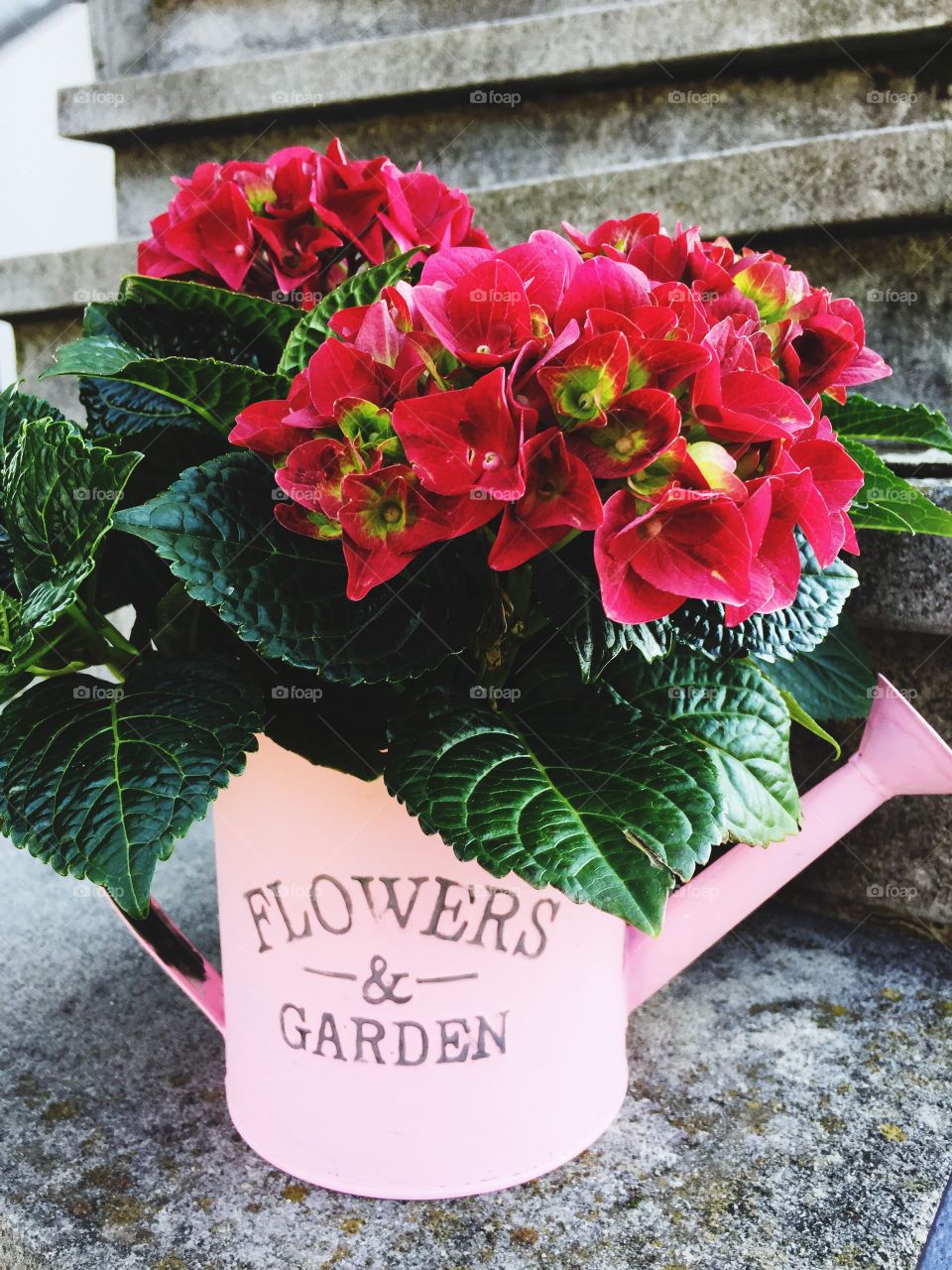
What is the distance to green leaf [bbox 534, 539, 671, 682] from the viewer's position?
473 mm

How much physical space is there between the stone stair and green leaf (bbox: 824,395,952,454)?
0.14m

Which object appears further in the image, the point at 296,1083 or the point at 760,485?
the point at 296,1083

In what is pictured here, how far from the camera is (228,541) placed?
0.49 metres

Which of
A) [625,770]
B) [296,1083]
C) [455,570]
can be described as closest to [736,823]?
[625,770]

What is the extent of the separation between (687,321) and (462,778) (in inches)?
8.8

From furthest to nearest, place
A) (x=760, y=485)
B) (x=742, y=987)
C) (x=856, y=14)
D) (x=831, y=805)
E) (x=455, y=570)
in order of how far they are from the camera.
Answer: (x=856, y=14) < (x=742, y=987) < (x=831, y=805) < (x=455, y=570) < (x=760, y=485)

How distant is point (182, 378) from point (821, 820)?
1.49 ft

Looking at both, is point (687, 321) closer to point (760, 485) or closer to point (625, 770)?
point (760, 485)

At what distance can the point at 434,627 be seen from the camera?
1.68 ft

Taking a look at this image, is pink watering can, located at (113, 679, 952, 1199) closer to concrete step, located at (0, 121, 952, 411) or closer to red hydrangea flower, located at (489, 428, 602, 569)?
red hydrangea flower, located at (489, 428, 602, 569)

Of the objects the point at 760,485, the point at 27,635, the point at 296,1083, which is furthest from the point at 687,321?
the point at 296,1083

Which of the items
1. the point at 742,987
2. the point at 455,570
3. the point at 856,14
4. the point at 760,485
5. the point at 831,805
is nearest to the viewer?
the point at 760,485

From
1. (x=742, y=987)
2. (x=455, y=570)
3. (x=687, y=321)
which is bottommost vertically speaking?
(x=742, y=987)

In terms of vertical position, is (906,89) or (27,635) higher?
(906,89)
